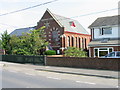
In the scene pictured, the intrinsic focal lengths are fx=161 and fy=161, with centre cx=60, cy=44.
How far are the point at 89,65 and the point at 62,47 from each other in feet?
54.9

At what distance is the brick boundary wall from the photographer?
16.3m

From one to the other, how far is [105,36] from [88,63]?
10.5 metres

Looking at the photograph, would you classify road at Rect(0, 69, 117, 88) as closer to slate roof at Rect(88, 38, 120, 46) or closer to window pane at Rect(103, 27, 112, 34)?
slate roof at Rect(88, 38, 120, 46)

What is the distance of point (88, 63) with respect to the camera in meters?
18.3

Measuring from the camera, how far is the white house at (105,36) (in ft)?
81.7

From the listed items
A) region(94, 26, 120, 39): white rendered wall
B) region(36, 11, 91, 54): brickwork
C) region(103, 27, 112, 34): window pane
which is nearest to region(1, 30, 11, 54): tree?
region(36, 11, 91, 54): brickwork

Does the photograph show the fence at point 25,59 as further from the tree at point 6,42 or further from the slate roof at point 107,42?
the slate roof at point 107,42

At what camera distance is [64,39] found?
1378 inches

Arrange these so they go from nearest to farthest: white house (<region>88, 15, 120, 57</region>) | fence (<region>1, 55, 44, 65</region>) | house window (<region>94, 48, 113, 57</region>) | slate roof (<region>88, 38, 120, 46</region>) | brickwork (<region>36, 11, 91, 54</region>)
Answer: fence (<region>1, 55, 44, 65</region>) < slate roof (<region>88, 38, 120, 46</region>) < white house (<region>88, 15, 120, 57</region>) < house window (<region>94, 48, 113, 57</region>) < brickwork (<region>36, 11, 91, 54</region>)

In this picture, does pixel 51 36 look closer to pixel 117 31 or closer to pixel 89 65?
pixel 117 31

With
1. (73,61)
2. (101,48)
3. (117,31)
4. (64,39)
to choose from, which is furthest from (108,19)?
(73,61)

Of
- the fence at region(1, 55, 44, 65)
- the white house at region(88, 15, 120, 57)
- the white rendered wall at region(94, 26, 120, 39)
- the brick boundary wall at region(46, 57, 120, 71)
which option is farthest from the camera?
the white rendered wall at region(94, 26, 120, 39)

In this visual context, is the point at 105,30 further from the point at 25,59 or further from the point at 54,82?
the point at 54,82

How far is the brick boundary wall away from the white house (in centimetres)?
731
